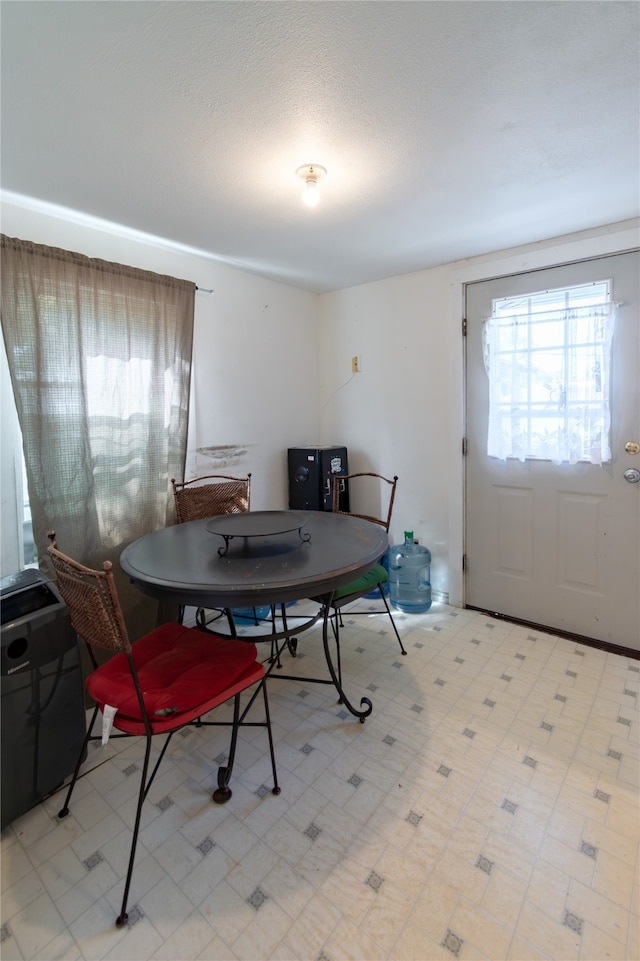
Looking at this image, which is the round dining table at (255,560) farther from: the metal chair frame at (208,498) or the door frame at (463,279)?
the door frame at (463,279)

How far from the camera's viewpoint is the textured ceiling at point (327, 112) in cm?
105

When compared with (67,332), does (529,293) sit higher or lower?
higher

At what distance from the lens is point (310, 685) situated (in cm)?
219

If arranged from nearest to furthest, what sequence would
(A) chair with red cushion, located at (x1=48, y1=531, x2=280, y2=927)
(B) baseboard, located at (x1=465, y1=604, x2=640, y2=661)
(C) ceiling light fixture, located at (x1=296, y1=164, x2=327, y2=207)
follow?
(A) chair with red cushion, located at (x1=48, y1=531, x2=280, y2=927)
(C) ceiling light fixture, located at (x1=296, y1=164, x2=327, y2=207)
(B) baseboard, located at (x1=465, y1=604, x2=640, y2=661)

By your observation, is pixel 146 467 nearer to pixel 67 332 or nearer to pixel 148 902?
pixel 67 332

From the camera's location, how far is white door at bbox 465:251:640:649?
2.27m

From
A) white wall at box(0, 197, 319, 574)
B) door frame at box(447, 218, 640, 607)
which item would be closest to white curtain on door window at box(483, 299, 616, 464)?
door frame at box(447, 218, 640, 607)

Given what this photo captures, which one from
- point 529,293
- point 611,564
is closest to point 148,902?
point 611,564

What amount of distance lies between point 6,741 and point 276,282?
297 centimetres

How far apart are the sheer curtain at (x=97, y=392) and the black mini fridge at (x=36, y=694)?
0.51 meters

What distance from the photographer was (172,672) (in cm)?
148

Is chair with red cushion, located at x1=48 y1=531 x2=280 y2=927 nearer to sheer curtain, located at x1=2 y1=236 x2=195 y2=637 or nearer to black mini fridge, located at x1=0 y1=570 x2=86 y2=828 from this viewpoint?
black mini fridge, located at x1=0 y1=570 x2=86 y2=828

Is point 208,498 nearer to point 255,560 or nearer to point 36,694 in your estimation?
point 255,560

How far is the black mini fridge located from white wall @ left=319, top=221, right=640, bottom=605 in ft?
7.48
